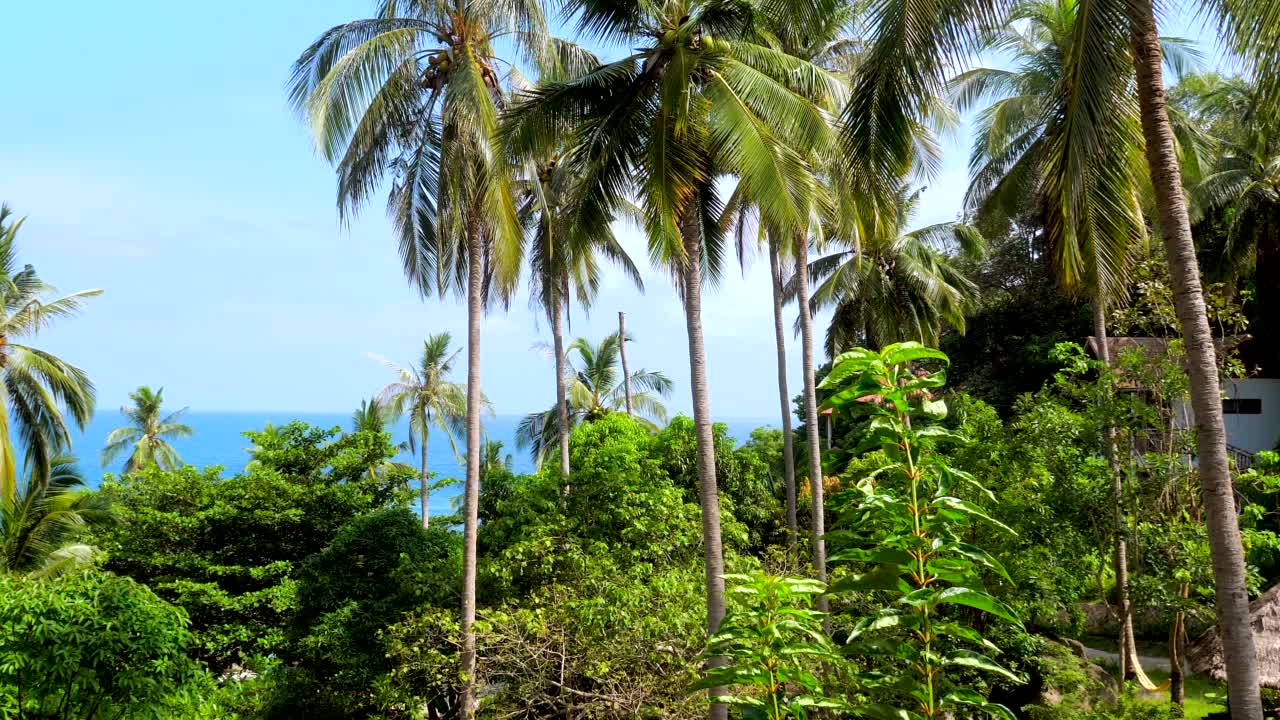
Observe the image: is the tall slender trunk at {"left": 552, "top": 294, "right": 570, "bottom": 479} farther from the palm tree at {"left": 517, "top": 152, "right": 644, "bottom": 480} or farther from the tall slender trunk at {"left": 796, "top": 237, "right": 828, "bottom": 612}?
the tall slender trunk at {"left": 796, "top": 237, "right": 828, "bottom": 612}

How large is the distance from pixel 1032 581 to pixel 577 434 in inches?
301

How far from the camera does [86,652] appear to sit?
8336 millimetres

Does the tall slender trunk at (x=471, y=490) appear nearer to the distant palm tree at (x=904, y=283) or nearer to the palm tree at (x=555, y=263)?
the palm tree at (x=555, y=263)

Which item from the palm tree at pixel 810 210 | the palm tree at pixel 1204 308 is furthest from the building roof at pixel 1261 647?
the palm tree at pixel 1204 308

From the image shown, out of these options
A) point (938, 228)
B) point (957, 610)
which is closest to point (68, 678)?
point (957, 610)

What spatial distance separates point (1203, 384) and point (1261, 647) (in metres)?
7.18

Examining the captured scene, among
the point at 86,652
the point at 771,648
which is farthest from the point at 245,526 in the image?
the point at 771,648

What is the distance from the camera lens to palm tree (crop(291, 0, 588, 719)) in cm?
1232

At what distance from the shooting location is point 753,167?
952 cm

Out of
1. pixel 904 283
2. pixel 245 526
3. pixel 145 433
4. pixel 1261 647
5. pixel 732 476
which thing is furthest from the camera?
pixel 145 433

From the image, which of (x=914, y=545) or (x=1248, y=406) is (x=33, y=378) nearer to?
(x=914, y=545)

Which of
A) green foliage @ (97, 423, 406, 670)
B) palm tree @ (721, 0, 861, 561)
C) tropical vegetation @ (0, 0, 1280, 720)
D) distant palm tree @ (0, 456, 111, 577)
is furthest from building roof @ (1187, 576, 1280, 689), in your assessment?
distant palm tree @ (0, 456, 111, 577)

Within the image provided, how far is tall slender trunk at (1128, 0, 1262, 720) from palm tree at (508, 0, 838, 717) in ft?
12.9

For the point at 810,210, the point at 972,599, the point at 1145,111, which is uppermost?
the point at 810,210
